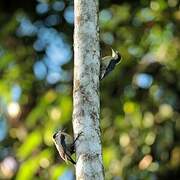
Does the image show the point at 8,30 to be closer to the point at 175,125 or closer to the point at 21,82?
the point at 21,82

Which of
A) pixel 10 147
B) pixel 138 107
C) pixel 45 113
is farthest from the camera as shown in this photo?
pixel 10 147

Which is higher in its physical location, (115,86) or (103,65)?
(103,65)

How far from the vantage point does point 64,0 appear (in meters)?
4.13

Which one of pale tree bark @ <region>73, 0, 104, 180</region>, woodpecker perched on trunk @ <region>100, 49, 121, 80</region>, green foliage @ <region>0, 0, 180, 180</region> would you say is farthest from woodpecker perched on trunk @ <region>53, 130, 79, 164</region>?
green foliage @ <region>0, 0, 180, 180</region>

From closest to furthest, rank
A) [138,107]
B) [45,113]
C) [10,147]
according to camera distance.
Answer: [45,113]
[138,107]
[10,147]

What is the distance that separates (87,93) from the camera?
73.0 inches

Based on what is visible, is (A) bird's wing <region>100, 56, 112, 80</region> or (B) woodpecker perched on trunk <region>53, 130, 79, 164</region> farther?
(A) bird's wing <region>100, 56, 112, 80</region>

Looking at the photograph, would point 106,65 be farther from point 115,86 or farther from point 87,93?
point 115,86

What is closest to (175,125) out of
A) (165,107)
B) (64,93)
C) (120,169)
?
(165,107)

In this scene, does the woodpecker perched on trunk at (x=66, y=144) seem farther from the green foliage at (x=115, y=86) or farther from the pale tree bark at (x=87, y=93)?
the green foliage at (x=115, y=86)

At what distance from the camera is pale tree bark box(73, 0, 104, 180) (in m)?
1.74

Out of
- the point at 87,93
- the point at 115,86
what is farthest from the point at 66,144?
the point at 115,86

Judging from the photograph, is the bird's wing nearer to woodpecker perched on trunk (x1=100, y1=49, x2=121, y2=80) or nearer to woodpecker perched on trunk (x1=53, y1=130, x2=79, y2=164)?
woodpecker perched on trunk (x1=100, y1=49, x2=121, y2=80)

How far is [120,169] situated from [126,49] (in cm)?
72
